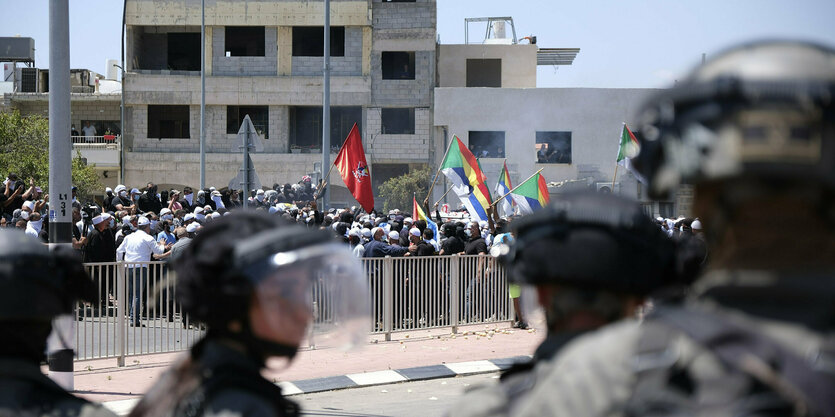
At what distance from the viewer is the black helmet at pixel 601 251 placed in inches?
89.9

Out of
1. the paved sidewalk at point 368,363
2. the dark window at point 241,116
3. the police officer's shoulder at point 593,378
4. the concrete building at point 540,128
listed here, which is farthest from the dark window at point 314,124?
the police officer's shoulder at point 593,378

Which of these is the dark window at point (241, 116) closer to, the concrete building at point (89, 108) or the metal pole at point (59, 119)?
the concrete building at point (89, 108)

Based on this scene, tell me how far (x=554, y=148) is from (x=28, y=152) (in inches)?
899

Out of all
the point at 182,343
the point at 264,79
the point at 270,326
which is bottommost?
the point at 182,343

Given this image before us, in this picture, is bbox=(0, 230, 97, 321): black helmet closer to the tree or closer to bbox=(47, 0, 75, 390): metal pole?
bbox=(47, 0, 75, 390): metal pole

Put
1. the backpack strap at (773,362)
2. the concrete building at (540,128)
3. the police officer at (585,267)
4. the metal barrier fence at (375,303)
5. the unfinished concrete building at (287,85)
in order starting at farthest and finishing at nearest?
the unfinished concrete building at (287,85)
the concrete building at (540,128)
the metal barrier fence at (375,303)
the police officer at (585,267)
the backpack strap at (773,362)

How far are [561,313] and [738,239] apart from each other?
87cm

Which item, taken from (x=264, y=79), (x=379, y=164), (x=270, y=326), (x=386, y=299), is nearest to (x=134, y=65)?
(x=264, y=79)

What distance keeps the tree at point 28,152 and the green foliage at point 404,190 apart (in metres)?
12.7

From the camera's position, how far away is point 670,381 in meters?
1.48

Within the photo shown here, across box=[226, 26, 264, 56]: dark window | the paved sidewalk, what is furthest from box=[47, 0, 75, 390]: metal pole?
box=[226, 26, 264, 56]: dark window

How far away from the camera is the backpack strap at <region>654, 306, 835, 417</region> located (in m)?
1.39

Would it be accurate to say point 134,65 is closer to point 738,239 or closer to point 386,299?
point 386,299

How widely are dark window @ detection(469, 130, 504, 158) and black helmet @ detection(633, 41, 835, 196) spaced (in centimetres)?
4220
